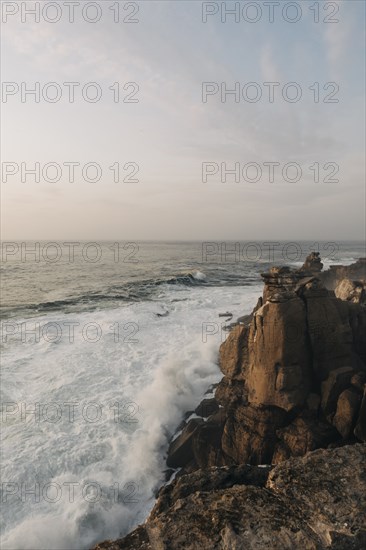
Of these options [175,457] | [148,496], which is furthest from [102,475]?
[175,457]

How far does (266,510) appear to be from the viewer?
535 centimetres

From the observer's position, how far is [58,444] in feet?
44.0

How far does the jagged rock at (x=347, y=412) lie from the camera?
951 centimetres

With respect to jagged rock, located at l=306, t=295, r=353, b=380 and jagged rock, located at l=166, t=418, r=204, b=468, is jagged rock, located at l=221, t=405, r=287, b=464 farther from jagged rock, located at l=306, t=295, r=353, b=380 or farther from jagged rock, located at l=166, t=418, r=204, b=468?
jagged rock, located at l=306, t=295, r=353, b=380

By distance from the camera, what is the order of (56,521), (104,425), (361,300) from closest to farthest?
1. (56,521)
2. (104,425)
3. (361,300)

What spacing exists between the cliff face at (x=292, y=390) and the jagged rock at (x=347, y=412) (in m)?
0.03

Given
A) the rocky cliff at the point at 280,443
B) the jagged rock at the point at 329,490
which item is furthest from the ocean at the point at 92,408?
the jagged rock at the point at 329,490

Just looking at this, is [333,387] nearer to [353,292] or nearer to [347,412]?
[347,412]

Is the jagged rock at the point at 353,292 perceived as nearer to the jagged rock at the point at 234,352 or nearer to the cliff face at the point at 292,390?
the cliff face at the point at 292,390

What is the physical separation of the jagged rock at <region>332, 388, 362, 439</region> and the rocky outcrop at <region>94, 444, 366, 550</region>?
3095 mm

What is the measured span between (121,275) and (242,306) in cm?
3558

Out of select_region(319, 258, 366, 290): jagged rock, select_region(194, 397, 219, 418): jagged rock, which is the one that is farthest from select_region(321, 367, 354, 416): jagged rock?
select_region(319, 258, 366, 290): jagged rock

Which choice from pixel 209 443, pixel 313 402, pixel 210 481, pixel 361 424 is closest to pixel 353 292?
pixel 313 402

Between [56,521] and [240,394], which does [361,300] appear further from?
[56,521]
